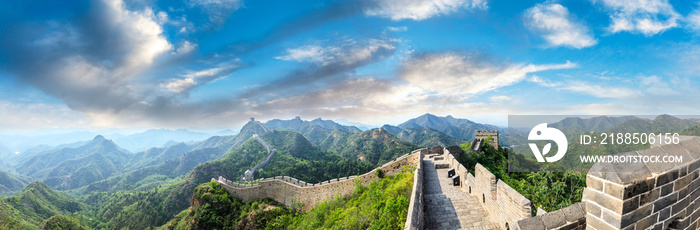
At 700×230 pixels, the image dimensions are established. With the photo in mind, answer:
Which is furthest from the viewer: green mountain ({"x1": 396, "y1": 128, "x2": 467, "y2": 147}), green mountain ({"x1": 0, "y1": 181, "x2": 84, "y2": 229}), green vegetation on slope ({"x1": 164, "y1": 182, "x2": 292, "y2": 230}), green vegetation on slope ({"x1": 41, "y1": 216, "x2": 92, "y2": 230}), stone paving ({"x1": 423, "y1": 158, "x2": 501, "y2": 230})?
green mountain ({"x1": 396, "y1": 128, "x2": 467, "y2": 147})

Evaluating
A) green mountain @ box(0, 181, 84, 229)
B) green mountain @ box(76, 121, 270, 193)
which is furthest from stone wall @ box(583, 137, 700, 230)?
green mountain @ box(76, 121, 270, 193)

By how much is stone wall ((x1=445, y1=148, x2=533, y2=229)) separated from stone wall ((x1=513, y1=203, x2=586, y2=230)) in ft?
7.41

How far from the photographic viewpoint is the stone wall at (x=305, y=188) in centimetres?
2091

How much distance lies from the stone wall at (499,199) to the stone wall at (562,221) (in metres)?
2.26

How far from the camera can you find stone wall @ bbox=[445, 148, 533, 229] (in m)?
6.21

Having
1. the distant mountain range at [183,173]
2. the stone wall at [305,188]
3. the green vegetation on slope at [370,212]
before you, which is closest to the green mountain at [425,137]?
the distant mountain range at [183,173]

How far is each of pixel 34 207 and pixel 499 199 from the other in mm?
83001

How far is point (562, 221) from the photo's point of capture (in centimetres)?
305

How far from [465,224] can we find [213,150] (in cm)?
14253

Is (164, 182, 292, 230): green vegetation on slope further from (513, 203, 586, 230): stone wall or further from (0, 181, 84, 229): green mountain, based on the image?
(0, 181, 84, 229): green mountain

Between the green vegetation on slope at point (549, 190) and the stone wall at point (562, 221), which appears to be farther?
the green vegetation on slope at point (549, 190)

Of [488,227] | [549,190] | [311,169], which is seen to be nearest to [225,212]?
[488,227]

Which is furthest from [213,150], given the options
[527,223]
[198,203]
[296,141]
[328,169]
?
[527,223]

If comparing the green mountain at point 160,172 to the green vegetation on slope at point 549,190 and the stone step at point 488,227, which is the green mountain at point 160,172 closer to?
the green vegetation on slope at point 549,190
